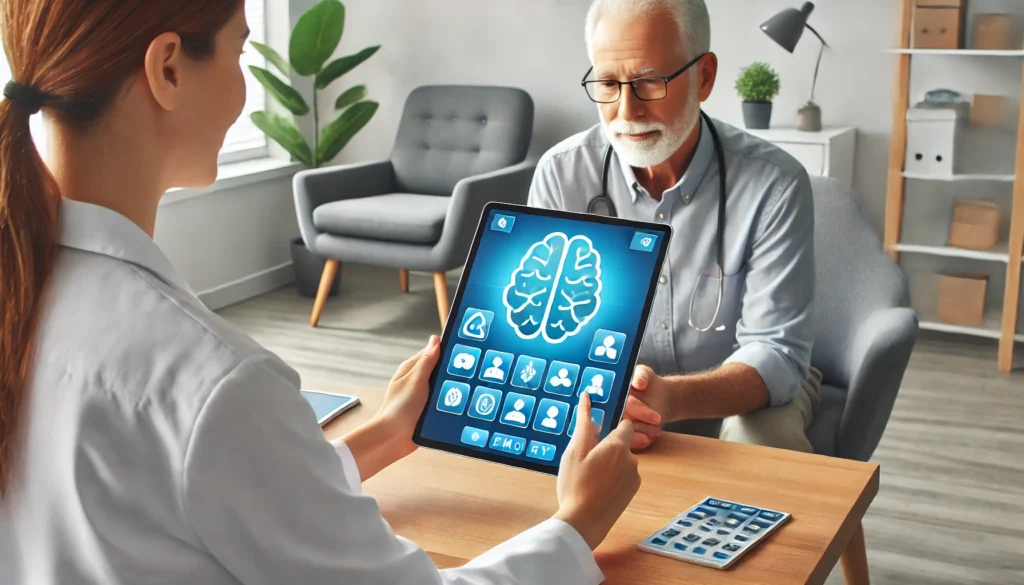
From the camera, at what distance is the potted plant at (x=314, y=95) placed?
4668mm

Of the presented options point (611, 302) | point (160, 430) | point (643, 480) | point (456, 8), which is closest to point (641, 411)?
point (643, 480)

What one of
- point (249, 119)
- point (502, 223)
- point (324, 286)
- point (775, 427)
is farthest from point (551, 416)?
point (249, 119)

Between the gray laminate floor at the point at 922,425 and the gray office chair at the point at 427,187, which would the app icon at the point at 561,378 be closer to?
the gray laminate floor at the point at 922,425

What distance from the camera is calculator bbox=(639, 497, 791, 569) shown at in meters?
1.11

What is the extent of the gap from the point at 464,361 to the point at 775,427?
30.4 inches

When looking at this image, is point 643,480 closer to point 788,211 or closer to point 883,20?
point 788,211

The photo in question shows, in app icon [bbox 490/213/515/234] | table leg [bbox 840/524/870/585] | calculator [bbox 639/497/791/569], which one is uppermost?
app icon [bbox 490/213/515/234]

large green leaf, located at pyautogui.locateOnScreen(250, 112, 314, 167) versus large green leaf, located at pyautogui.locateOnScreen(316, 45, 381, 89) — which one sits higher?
large green leaf, located at pyautogui.locateOnScreen(316, 45, 381, 89)

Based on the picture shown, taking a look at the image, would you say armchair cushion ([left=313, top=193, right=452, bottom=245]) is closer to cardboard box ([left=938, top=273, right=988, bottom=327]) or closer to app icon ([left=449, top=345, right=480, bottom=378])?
cardboard box ([left=938, top=273, right=988, bottom=327])

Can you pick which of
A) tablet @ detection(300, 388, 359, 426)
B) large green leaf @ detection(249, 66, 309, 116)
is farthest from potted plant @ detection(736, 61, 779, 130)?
tablet @ detection(300, 388, 359, 426)

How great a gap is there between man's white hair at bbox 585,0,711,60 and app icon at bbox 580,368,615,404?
93 cm

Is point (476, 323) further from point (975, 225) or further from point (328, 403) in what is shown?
point (975, 225)

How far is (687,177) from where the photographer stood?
2021 millimetres

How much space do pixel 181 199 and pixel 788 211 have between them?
319cm
